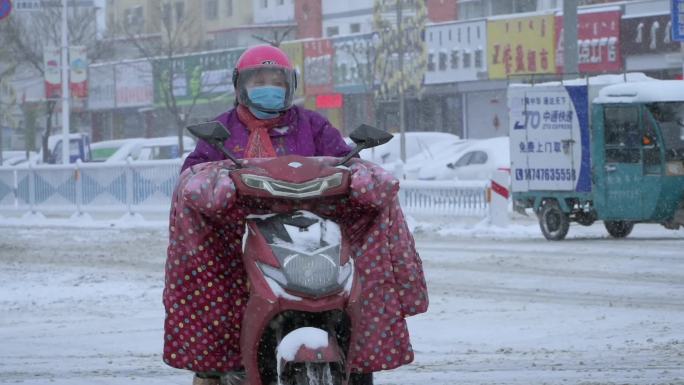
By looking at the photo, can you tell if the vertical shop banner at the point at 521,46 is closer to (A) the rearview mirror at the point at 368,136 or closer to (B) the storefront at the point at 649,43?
→ (B) the storefront at the point at 649,43

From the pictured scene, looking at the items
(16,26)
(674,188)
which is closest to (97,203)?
(674,188)

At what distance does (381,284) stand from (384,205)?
14.5 inches

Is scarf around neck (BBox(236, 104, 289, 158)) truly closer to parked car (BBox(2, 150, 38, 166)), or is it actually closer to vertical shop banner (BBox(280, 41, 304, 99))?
A: vertical shop banner (BBox(280, 41, 304, 99))

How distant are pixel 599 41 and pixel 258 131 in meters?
35.8

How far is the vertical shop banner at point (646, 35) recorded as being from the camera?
130ft

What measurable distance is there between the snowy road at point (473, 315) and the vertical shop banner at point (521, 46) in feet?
71.6

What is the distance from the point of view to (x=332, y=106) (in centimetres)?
5231

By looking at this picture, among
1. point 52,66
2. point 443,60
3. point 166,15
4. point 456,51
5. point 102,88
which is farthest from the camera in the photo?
point 102,88

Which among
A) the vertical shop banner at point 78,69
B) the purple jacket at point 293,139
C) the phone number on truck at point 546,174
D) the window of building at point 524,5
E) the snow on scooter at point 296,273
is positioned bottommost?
the phone number on truck at point 546,174

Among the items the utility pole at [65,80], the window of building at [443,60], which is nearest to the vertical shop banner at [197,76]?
the window of building at [443,60]

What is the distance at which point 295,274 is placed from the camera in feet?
17.6

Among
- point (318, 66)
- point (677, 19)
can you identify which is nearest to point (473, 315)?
point (677, 19)

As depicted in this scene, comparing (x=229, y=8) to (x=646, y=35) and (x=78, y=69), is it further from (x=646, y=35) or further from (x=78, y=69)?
(x=646, y=35)

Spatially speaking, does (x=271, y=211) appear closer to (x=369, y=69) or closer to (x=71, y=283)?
(x=71, y=283)
